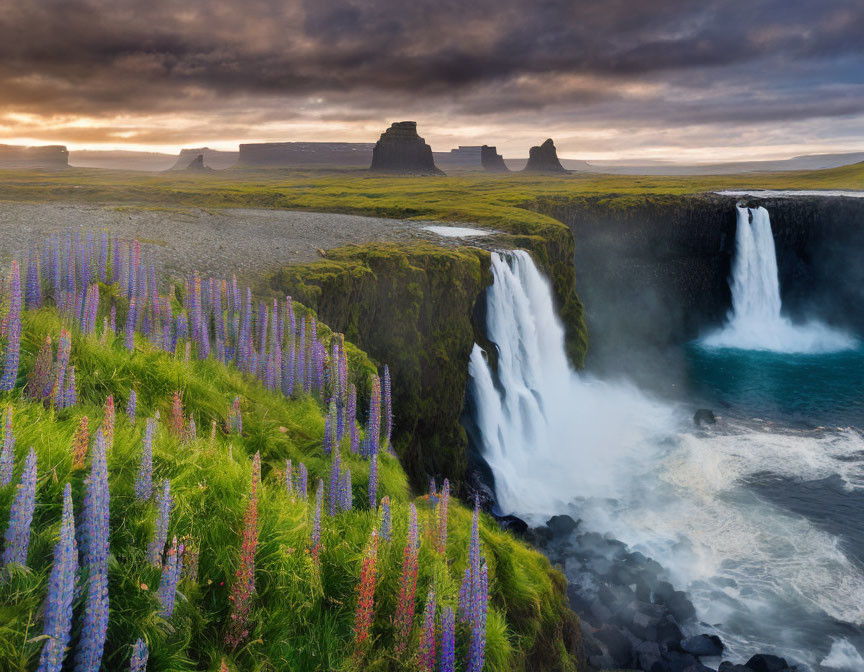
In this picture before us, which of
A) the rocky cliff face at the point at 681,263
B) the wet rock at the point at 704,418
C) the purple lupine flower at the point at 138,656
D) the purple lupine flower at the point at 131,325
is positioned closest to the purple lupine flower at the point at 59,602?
the purple lupine flower at the point at 138,656

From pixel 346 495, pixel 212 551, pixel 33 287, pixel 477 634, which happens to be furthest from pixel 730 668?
pixel 33 287

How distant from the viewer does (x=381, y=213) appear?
155 ft

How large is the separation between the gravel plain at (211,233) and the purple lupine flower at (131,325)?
25.2 ft

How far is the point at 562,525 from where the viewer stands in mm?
20594

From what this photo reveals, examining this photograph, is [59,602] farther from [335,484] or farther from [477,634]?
[335,484]

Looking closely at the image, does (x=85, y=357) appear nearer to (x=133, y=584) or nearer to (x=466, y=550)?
(x=133, y=584)

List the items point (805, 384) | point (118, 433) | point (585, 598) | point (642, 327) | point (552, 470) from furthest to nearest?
point (642, 327), point (805, 384), point (552, 470), point (585, 598), point (118, 433)

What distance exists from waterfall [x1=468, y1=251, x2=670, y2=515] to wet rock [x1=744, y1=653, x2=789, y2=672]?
8.74 metres

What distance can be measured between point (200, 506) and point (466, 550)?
3078 mm

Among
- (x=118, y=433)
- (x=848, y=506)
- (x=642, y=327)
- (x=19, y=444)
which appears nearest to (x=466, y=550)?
(x=118, y=433)

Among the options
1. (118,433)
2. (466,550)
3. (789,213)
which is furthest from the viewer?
(789,213)

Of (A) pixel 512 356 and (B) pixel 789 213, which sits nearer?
(A) pixel 512 356

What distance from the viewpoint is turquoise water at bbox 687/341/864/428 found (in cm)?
3288

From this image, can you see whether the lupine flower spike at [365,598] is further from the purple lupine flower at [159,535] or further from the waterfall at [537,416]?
the waterfall at [537,416]
